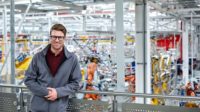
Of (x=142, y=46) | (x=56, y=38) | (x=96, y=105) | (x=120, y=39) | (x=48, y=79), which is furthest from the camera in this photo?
(x=142, y=46)

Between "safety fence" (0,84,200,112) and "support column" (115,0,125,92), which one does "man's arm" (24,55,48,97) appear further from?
"support column" (115,0,125,92)

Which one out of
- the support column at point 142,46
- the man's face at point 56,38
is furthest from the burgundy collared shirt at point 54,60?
the support column at point 142,46

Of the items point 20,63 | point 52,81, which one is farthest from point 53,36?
point 20,63

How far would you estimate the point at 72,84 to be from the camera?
3.09m

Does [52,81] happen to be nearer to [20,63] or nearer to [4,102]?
[4,102]

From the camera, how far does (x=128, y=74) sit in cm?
1233

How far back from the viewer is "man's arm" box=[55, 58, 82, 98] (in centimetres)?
300

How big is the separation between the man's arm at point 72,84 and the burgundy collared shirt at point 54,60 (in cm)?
14

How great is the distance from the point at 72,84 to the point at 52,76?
199 millimetres

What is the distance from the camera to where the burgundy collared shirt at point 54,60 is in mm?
3064

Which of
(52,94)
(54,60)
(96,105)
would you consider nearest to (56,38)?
(54,60)

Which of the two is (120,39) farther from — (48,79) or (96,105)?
(48,79)

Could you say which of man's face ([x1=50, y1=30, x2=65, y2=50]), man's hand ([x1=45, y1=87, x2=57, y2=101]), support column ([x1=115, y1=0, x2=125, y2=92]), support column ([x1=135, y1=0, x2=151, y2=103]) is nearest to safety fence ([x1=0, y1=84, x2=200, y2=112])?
man's hand ([x1=45, y1=87, x2=57, y2=101])

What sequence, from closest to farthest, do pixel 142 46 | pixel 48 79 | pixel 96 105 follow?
pixel 48 79
pixel 96 105
pixel 142 46
